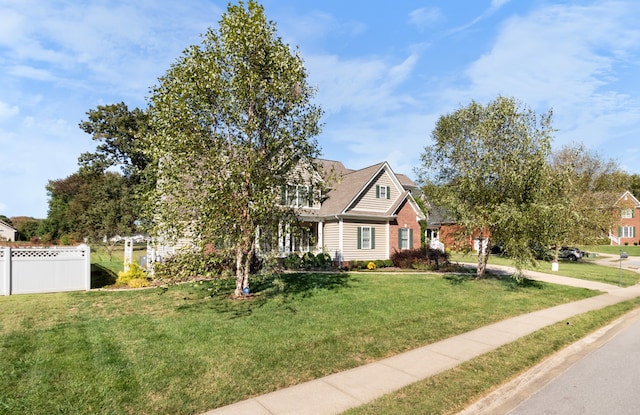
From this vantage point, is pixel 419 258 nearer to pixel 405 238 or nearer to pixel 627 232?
pixel 405 238

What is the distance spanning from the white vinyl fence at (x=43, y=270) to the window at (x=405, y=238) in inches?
740

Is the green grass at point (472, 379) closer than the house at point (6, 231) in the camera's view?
Yes

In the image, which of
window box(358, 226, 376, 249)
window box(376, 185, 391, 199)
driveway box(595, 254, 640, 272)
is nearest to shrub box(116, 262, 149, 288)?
window box(358, 226, 376, 249)

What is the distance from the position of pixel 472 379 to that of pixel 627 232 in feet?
215

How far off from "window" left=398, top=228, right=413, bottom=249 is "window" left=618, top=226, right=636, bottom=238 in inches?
1869

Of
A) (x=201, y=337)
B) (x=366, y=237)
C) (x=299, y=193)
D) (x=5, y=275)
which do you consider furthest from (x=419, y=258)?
(x=5, y=275)

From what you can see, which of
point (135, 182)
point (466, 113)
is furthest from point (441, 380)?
point (135, 182)

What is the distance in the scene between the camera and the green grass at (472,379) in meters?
4.97

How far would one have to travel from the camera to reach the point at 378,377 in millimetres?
6004

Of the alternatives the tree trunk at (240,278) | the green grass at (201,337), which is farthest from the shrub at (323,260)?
the tree trunk at (240,278)

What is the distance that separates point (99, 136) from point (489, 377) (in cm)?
4847

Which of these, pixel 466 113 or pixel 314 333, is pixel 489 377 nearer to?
pixel 314 333

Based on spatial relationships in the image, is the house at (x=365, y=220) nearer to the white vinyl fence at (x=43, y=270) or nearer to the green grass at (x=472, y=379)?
the white vinyl fence at (x=43, y=270)

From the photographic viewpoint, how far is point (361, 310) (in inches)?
416
